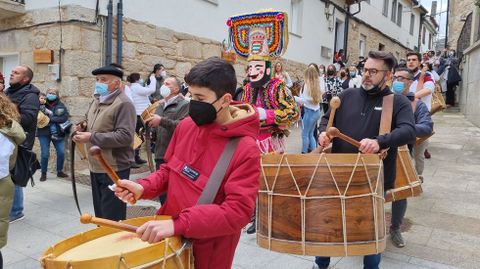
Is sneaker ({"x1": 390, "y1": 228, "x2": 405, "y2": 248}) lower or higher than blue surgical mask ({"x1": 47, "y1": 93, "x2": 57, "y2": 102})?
lower

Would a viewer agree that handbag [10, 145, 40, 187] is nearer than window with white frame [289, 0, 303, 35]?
Yes

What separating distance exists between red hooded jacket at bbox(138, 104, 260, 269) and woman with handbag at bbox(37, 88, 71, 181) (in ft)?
17.5

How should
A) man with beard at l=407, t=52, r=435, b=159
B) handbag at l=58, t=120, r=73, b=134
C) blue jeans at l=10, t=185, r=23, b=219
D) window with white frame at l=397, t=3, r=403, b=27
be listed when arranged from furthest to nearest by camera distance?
window with white frame at l=397, t=3, r=403, b=27 → handbag at l=58, t=120, r=73, b=134 → man with beard at l=407, t=52, r=435, b=159 → blue jeans at l=10, t=185, r=23, b=219

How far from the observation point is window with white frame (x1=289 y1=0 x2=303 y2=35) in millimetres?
14023

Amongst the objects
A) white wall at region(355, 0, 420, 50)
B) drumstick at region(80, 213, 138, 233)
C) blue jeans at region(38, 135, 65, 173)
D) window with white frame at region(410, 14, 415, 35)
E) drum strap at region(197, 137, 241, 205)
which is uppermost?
window with white frame at region(410, 14, 415, 35)

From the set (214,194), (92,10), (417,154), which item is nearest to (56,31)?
(92,10)

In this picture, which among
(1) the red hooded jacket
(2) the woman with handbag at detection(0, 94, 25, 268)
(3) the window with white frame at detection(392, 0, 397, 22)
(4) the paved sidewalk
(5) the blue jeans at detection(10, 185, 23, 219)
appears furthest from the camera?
(3) the window with white frame at detection(392, 0, 397, 22)

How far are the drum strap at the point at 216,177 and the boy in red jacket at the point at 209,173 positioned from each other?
0.06ft

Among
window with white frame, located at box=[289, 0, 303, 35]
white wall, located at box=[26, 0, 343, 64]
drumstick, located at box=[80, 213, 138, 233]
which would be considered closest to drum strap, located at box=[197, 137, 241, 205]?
drumstick, located at box=[80, 213, 138, 233]

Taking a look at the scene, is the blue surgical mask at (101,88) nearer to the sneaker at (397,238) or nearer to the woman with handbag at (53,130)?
the sneaker at (397,238)

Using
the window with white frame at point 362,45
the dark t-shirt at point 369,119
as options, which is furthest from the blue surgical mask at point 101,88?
the window with white frame at point 362,45

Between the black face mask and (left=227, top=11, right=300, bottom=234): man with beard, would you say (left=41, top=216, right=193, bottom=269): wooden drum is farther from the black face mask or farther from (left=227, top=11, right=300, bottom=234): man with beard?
(left=227, top=11, right=300, bottom=234): man with beard

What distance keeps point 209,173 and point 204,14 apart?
850 centimetres

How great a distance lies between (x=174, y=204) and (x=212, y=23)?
8.65 metres
